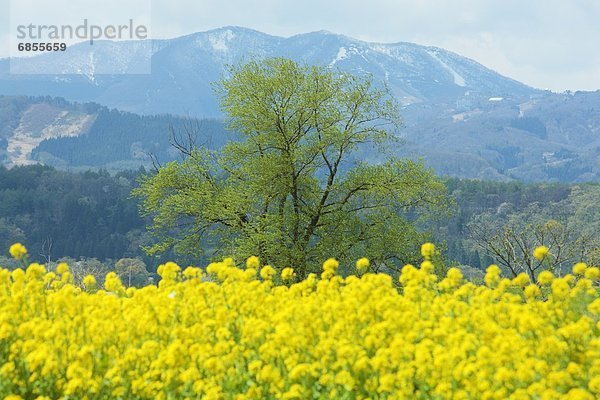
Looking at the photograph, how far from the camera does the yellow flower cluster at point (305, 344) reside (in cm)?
598

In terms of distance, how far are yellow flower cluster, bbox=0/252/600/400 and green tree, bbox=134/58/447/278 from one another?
973 inches

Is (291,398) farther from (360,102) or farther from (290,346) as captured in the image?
(360,102)

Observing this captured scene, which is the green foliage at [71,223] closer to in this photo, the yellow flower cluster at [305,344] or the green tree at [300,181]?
the green tree at [300,181]

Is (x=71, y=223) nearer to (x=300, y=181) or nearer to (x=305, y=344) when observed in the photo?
(x=300, y=181)

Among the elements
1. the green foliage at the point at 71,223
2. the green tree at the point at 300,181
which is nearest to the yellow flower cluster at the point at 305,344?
the green tree at the point at 300,181

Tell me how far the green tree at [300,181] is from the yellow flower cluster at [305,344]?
24.7 metres

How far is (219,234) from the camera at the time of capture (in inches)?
1410

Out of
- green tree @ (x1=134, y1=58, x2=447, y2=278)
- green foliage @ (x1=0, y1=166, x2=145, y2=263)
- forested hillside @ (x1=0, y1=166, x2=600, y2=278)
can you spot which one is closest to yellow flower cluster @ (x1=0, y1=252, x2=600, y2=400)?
green tree @ (x1=134, y1=58, x2=447, y2=278)

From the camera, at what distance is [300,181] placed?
34.6m

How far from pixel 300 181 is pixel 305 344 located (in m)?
27.9

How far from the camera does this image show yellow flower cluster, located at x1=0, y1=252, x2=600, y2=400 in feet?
19.6

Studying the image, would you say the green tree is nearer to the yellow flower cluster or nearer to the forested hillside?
the yellow flower cluster

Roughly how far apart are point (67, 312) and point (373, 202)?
93.5 feet

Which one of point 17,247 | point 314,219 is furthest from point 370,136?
point 17,247
